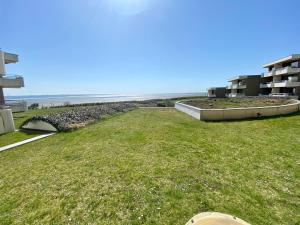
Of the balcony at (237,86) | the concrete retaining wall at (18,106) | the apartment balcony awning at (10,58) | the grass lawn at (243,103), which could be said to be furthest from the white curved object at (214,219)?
the balcony at (237,86)

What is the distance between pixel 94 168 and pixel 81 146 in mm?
2975

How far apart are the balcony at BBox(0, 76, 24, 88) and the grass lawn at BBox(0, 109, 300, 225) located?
19.4 m

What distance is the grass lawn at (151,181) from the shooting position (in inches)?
143

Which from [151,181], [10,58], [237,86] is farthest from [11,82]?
[237,86]

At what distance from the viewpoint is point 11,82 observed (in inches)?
916

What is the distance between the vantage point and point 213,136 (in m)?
9.47

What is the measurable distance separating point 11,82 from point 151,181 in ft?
87.6

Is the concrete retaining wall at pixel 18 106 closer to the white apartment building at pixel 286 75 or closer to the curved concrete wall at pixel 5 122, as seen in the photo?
the curved concrete wall at pixel 5 122

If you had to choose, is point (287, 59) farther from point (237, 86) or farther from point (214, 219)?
point (214, 219)

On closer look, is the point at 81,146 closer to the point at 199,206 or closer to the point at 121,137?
the point at 121,137

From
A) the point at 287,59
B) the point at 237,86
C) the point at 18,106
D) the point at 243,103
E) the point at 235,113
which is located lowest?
the point at 235,113

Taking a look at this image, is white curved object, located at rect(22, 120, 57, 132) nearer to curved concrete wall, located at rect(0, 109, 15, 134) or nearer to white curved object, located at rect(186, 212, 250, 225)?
curved concrete wall, located at rect(0, 109, 15, 134)

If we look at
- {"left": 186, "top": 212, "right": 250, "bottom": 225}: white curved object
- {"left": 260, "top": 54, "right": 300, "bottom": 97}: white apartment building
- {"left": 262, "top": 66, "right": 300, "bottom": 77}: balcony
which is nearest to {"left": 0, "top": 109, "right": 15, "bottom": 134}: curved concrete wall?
{"left": 186, "top": 212, "right": 250, "bottom": 225}: white curved object

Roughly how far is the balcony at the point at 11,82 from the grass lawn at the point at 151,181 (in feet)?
63.8
